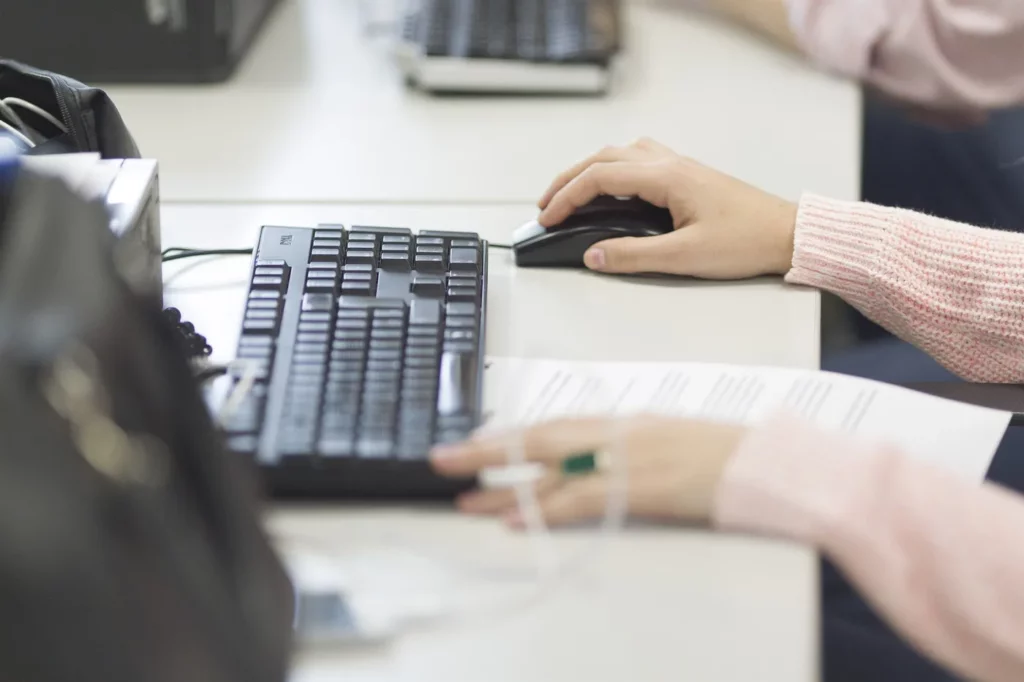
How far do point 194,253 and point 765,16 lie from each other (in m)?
0.65

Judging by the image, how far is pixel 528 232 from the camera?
0.95 meters

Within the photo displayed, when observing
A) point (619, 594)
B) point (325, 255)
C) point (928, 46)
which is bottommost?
point (619, 594)

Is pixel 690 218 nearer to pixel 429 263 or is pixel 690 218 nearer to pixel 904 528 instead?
pixel 429 263

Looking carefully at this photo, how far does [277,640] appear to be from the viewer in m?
0.51

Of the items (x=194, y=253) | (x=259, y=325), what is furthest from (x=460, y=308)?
(x=194, y=253)

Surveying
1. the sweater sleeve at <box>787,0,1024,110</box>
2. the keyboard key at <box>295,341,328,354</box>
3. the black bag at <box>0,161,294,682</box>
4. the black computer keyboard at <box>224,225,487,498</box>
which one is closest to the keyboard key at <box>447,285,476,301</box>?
the black computer keyboard at <box>224,225,487,498</box>

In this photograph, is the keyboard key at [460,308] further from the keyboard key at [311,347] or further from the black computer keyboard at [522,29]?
the black computer keyboard at [522,29]

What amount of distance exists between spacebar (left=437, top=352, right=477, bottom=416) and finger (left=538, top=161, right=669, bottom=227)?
0.21m

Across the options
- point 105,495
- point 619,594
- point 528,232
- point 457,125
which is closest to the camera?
point 105,495

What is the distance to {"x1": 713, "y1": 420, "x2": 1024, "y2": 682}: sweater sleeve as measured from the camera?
0.65m

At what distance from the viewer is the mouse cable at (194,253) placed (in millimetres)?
928

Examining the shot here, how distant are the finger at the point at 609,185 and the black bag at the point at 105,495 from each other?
1.56 feet

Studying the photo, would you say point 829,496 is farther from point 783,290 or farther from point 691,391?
point 783,290

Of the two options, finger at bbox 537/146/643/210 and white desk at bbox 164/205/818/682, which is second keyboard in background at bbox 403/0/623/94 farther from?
white desk at bbox 164/205/818/682
